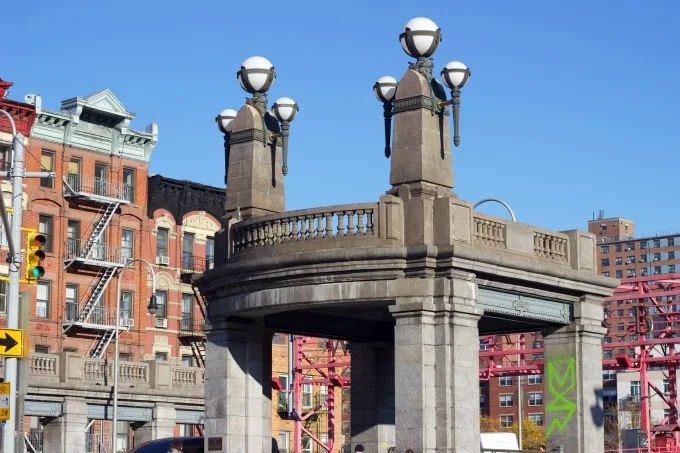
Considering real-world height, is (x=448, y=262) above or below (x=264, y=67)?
below

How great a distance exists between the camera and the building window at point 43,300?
72.6 m

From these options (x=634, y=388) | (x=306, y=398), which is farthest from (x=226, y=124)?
(x=634, y=388)

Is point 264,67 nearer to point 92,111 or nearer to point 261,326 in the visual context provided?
point 261,326

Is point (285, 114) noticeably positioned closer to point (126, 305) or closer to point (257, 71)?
point (257, 71)

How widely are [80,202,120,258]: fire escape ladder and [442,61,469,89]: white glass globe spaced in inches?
1937

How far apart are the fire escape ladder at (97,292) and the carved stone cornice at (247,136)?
4445 cm

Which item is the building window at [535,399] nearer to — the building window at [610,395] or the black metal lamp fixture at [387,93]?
the building window at [610,395]

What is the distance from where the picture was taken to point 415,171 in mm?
26984

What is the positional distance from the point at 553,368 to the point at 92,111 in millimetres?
50309

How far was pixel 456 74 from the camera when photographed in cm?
2744

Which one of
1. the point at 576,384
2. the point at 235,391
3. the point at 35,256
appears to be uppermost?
the point at 35,256

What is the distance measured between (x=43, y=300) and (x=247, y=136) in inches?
1774

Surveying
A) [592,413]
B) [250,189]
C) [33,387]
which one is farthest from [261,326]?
[33,387]

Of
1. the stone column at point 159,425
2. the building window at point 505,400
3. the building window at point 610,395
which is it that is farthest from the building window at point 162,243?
the building window at point 610,395
